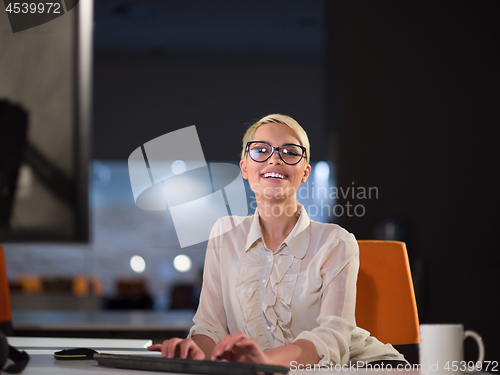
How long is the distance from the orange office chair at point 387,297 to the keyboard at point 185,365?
0.65 m

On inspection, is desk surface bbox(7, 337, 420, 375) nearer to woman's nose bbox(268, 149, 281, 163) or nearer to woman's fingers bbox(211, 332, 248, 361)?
woman's fingers bbox(211, 332, 248, 361)

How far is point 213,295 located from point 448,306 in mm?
2694

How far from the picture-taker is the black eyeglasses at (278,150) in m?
1.43

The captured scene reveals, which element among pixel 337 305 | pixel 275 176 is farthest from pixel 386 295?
pixel 275 176

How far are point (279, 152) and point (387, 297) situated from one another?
52cm

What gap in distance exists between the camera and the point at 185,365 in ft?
3.12

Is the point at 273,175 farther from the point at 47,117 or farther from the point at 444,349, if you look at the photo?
the point at 47,117

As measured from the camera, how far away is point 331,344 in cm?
117

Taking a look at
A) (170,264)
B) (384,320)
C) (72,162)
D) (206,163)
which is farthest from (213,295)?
(170,264)

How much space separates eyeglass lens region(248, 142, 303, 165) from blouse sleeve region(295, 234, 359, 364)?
26 centimetres

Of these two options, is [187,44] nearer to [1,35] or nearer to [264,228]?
[1,35]

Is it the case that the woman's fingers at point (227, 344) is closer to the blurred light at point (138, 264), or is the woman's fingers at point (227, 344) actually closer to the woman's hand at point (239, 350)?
the woman's hand at point (239, 350)

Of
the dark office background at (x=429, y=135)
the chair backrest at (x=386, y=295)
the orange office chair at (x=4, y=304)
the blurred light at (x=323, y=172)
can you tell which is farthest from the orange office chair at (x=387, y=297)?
the blurred light at (x=323, y=172)

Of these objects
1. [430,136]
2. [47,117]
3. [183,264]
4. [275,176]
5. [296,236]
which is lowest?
[183,264]
